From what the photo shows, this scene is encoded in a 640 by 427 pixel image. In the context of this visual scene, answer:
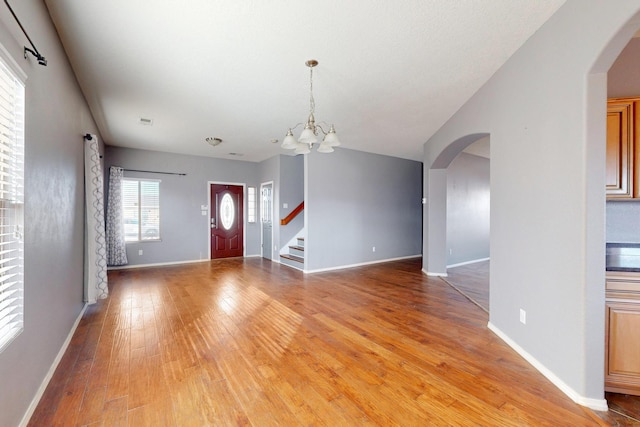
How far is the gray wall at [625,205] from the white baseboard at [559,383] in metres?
1.19

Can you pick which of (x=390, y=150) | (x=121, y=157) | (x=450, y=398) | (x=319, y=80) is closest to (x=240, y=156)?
(x=121, y=157)

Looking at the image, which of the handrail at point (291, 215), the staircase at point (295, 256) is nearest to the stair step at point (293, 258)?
the staircase at point (295, 256)

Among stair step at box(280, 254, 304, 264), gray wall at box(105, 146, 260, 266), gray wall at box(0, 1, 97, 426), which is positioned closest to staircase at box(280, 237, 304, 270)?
stair step at box(280, 254, 304, 264)

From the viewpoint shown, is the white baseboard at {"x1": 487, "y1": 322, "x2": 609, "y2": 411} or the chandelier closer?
the white baseboard at {"x1": 487, "y1": 322, "x2": 609, "y2": 411}

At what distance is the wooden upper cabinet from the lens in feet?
6.64

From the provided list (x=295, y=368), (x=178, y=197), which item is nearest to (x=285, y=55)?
(x=295, y=368)

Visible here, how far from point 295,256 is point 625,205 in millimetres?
5566

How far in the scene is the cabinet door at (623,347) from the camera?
1822 mm

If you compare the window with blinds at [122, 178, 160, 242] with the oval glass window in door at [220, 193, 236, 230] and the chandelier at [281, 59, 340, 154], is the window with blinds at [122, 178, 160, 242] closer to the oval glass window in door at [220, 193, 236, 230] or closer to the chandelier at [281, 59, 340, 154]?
A: the oval glass window in door at [220, 193, 236, 230]

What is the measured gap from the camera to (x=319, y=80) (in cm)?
313

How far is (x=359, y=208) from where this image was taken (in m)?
6.56

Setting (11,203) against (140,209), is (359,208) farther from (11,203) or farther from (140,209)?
(11,203)

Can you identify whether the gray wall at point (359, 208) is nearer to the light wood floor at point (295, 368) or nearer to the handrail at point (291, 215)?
the handrail at point (291, 215)

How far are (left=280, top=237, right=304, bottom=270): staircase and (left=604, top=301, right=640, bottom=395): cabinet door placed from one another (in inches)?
188
